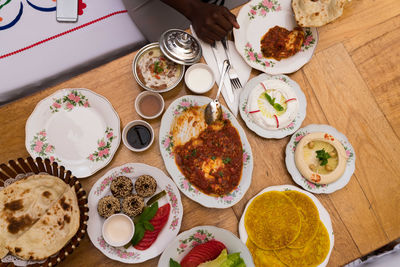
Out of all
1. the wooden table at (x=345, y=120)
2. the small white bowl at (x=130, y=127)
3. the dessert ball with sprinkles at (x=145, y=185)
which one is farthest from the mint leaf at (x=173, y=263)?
the small white bowl at (x=130, y=127)

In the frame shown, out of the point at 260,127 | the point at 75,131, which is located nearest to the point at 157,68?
the point at 75,131

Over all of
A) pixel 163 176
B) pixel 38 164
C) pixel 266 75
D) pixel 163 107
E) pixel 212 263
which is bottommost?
pixel 212 263

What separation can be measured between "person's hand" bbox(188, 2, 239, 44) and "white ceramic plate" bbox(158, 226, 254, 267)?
109cm

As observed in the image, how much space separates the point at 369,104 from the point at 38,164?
1.96 m

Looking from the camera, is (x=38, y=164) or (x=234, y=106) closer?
(x=38, y=164)

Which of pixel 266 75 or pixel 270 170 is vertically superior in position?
pixel 266 75

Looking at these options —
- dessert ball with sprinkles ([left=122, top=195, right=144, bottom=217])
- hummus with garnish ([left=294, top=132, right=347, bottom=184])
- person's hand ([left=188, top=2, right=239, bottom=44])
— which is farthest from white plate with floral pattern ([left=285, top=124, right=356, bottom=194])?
dessert ball with sprinkles ([left=122, top=195, right=144, bottom=217])

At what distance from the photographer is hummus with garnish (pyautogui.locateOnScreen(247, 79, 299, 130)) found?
1.73 metres

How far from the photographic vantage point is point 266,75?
1.80 m

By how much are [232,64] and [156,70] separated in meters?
0.47

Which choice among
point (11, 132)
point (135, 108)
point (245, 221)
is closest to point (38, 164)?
point (11, 132)

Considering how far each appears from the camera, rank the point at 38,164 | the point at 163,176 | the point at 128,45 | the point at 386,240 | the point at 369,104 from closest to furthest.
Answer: the point at 38,164, the point at 163,176, the point at 386,240, the point at 369,104, the point at 128,45

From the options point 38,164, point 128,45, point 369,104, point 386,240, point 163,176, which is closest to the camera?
point 38,164

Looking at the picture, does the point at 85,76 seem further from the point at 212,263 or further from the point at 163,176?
Answer: the point at 212,263
